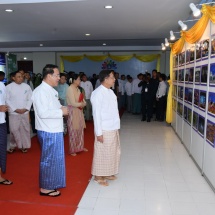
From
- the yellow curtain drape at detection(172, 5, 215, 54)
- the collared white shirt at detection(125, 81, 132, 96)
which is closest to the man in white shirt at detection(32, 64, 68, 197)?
the yellow curtain drape at detection(172, 5, 215, 54)

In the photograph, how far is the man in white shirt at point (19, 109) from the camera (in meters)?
4.23

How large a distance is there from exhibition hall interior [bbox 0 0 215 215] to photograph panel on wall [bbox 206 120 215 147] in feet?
0.04

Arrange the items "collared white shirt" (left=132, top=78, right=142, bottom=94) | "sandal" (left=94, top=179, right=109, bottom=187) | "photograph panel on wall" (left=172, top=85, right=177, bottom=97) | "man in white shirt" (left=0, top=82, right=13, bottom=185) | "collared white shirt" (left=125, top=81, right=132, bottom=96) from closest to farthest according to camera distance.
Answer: "man in white shirt" (left=0, top=82, right=13, bottom=185) → "sandal" (left=94, top=179, right=109, bottom=187) → "photograph panel on wall" (left=172, top=85, right=177, bottom=97) → "collared white shirt" (left=132, top=78, right=142, bottom=94) → "collared white shirt" (left=125, top=81, right=132, bottom=96)

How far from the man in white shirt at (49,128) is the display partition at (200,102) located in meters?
1.90

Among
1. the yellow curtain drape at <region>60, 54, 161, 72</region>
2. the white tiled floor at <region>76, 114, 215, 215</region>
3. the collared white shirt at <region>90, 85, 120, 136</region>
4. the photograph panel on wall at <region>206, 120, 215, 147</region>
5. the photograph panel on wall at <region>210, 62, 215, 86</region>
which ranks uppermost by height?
the yellow curtain drape at <region>60, 54, 161, 72</region>

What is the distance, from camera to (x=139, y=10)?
16.5ft

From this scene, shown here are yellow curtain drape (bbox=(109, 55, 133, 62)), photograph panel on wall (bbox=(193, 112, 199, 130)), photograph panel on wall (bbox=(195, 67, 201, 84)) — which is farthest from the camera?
yellow curtain drape (bbox=(109, 55, 133, 62))

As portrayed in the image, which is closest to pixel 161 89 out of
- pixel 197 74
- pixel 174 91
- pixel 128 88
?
pixel 174 91

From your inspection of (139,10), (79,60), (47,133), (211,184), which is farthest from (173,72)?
(79,60)

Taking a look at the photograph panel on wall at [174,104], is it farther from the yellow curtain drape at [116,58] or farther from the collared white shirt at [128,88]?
the yellow curtain drape at [116,58]

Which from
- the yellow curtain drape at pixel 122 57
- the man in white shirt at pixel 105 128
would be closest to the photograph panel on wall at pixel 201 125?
the man in white shirt at pixel 105 128

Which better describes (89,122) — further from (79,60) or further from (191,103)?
(79,60)

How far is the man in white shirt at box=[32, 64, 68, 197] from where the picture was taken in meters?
2.67

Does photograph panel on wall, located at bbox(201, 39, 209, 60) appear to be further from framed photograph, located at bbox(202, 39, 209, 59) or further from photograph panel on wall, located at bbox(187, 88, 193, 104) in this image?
photograph panel on wall, located at bbox(187, 88, 193, 104)
